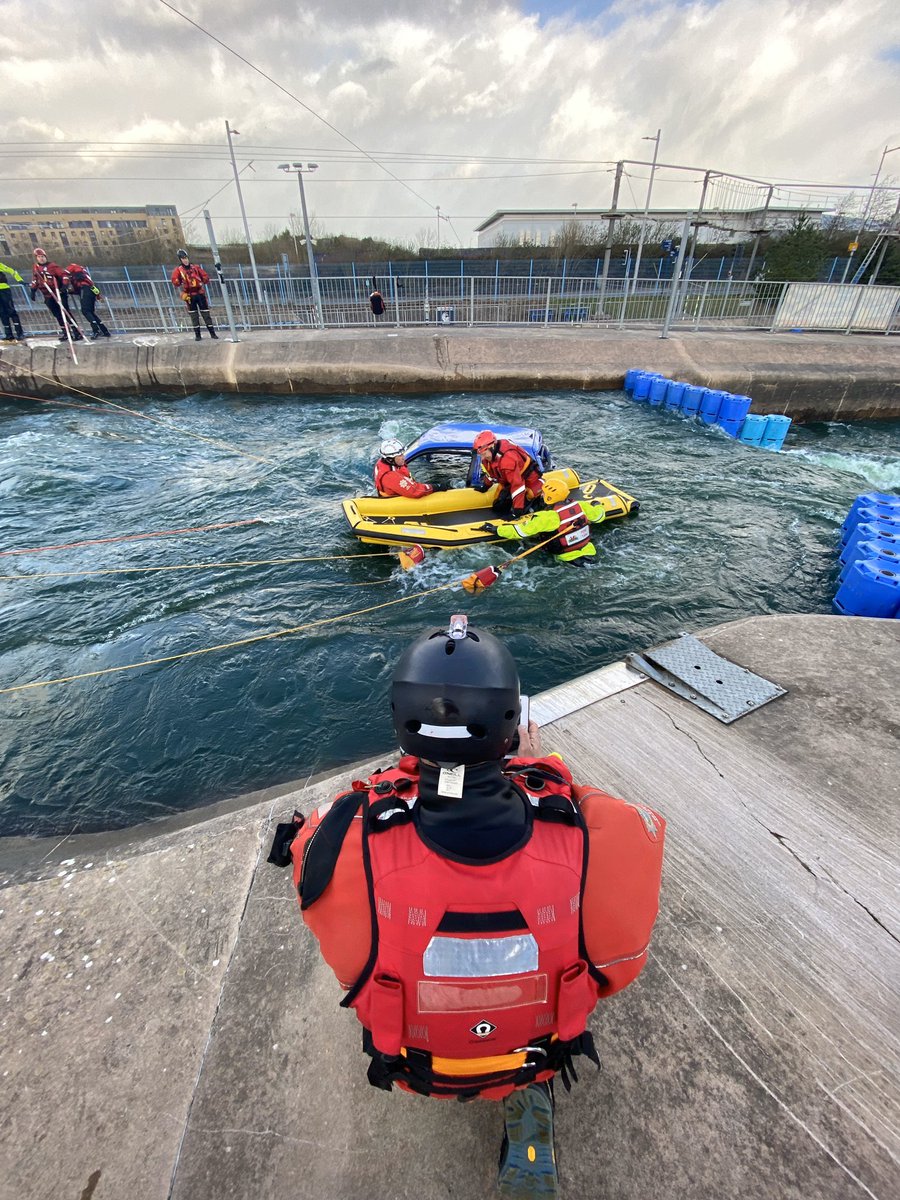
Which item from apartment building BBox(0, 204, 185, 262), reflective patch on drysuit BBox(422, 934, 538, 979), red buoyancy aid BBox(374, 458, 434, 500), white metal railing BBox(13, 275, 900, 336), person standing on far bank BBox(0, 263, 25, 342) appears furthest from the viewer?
apartment building BBox(0, 204, 185, 262)

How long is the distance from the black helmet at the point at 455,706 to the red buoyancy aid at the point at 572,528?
5673 millimetres

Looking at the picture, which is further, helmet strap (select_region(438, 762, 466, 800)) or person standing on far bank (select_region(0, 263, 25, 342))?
person standing on far bank (select_region(0, 263, 25, 342))

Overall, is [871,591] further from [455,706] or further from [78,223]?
[78,223]

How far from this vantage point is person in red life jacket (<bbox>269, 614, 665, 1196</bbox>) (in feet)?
4.00

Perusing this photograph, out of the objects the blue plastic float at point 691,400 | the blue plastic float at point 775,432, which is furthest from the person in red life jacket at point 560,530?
the blue plastic float at point 691,400

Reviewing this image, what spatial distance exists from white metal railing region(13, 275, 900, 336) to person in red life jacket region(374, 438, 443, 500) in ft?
49.3

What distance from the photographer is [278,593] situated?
6.49 meters

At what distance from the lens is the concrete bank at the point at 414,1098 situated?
5.46ft

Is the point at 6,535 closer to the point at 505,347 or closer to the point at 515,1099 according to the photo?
the point at 515,1099

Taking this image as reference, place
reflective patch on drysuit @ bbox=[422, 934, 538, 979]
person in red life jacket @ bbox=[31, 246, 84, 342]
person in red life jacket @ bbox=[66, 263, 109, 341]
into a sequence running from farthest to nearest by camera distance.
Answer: person in red life jacket @ bbox=[66, 263, 109, 341] → person in red life jacket @ bbox=[31, 246, 84, 342] → reflective patch on drysuit @ bbox=[422, 934, 538, 979]

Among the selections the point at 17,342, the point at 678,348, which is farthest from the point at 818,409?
the point at 17,342

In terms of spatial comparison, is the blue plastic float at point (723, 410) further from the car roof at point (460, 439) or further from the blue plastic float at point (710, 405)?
the car roof at point (460, 439)

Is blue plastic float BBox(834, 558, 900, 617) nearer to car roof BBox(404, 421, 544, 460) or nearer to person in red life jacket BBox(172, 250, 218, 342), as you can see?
car roof BBox(404, 421, 544, 460)

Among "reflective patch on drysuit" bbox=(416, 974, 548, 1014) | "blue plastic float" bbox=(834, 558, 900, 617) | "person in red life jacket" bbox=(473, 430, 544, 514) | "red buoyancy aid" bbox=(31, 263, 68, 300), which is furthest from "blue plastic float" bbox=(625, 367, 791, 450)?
"red buoyancy aid" bbox=(31, 263, 68, 300)
